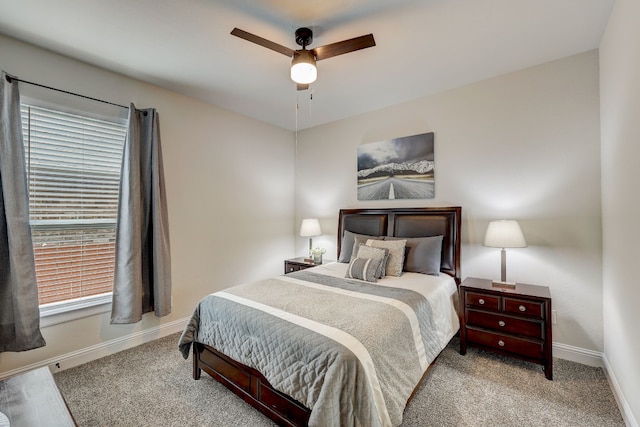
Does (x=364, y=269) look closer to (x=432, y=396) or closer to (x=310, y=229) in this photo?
(x=432, y=396)

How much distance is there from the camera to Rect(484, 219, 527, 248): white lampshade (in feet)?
7.86

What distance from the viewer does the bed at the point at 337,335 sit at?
138cm

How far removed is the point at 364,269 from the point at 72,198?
271 centimetres

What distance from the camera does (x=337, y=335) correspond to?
1498 mm

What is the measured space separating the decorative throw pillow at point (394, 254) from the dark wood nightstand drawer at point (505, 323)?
2.40 feet

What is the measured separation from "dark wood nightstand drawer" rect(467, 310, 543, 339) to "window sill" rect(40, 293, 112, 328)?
3.43 metres

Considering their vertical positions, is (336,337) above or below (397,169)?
below

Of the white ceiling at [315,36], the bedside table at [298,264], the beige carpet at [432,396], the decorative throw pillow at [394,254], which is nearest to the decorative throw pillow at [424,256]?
the decorative throw pillow at [394,254]

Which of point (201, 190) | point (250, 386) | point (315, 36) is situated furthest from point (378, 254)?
point (201, 190)

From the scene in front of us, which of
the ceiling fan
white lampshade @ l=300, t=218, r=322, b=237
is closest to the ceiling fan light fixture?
the ceiling fan

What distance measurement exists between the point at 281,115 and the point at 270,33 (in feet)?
5.78

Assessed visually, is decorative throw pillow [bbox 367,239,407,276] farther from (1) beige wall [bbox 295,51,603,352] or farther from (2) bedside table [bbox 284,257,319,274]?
(2) bedside table [bbox 284,257,319,274]

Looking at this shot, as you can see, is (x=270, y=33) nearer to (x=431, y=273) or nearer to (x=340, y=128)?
(x=340, y=128)

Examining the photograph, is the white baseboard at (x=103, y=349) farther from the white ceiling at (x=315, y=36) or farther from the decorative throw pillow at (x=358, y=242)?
the white ceiling at (x=315, y=36)
